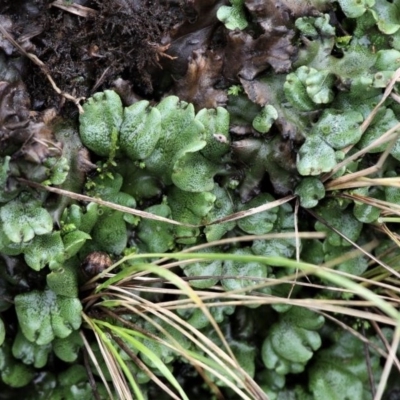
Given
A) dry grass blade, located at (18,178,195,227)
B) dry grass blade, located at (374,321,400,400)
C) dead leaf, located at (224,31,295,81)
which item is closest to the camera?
dry grass blade, located at (374,321,400,400)

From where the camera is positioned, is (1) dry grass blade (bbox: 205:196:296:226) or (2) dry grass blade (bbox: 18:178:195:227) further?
(1) dry grass blade (bbox: 205:196:296:226)

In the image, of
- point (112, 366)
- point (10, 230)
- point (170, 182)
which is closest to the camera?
point (10, 230)

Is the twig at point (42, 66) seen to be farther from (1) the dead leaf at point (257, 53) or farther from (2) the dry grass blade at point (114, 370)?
(2) the dry grass blade at point (114, 370)

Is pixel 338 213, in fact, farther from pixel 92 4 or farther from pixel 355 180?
pixel 92 4

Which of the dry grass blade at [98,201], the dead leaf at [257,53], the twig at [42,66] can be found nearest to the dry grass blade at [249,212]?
the dry grass blade at [98,201]

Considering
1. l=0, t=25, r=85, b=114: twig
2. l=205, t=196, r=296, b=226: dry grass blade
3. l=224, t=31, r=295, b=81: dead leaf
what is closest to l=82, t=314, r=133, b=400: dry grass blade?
l=205, t=196, r=296, b=226: dry grass blade

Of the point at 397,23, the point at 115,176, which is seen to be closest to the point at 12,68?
the point at 115,176

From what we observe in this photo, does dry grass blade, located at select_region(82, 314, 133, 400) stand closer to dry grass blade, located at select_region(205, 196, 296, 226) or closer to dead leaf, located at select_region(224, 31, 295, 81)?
dry grass blade, located at select_region(205, 196, 296, 226)

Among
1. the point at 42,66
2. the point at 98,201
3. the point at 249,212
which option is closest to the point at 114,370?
the point at 98,201

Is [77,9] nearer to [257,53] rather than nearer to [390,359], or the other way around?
[257,53]

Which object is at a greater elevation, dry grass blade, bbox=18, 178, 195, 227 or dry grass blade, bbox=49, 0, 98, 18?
dry grass blade, bbox=49, 0, 98, 18

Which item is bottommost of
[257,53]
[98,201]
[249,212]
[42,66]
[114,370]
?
[114,370]
